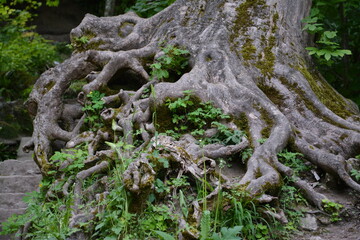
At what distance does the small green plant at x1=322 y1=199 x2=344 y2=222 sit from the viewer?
3.34 m

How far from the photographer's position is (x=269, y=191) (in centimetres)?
328

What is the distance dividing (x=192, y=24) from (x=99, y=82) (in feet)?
5.04

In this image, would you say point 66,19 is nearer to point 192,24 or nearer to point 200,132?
point 192,24

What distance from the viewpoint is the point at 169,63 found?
4.93m

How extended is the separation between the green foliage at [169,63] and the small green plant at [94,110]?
2.58 feet

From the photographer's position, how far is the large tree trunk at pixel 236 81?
4047 millimetres

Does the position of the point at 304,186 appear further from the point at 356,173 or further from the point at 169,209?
the point at 169,209

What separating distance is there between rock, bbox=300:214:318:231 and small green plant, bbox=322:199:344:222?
0.16m

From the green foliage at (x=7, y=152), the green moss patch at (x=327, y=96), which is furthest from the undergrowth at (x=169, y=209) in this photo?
the green foliage at (x=7, y=152)

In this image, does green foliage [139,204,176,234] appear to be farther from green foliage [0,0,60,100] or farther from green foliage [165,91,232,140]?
green foliage [0,0,60,100]

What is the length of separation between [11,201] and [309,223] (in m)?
4.10

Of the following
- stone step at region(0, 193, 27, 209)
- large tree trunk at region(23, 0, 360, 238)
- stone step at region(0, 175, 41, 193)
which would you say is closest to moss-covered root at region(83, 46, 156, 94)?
large tree trunk at region(23, 0, 360, 238)

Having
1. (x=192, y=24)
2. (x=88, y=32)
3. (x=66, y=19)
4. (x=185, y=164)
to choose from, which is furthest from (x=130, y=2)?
(x=185, y=164)

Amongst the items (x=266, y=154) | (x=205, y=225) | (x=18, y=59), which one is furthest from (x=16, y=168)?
(x=18, y=59)
